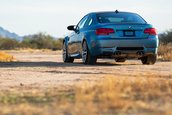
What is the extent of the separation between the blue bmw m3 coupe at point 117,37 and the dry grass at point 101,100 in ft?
22.7

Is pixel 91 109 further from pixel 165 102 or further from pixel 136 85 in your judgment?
pixel 136 85

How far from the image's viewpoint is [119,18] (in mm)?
16156

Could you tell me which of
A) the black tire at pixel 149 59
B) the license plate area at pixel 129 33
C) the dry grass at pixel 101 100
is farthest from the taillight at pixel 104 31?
the dry grass at pixel 101 100

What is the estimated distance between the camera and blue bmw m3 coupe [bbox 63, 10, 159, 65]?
1534cm

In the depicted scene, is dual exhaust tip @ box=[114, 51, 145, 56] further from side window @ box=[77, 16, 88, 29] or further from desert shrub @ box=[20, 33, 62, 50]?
desert shrub @ box=[20, 33, 62, 50]

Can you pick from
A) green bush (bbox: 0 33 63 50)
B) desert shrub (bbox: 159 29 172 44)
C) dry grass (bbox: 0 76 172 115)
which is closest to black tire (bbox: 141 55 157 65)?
dry grass (bbox: 0 76 172 115)

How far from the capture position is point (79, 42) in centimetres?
1706

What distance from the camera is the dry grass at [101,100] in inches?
241

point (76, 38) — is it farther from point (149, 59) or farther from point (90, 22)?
point (149, 59)

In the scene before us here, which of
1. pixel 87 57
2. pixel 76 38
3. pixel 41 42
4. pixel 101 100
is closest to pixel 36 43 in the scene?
pixel 41 42

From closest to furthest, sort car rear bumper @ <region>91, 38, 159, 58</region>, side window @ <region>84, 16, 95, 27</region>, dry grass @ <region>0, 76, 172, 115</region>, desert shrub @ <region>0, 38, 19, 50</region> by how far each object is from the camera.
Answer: dry grass @ <region>0, 76, 172, 115</region> < car rear bumper @ <region>91, 38, 159, 58</region> < side window @ <region>84, 16, 95, 27</region> < desert shrub @ <region>0, 38, 19, 50</region>

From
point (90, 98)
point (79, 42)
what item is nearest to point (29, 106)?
point (90, 98)

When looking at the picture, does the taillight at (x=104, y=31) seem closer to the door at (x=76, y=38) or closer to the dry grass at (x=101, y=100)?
the door at (x=76, y=38)

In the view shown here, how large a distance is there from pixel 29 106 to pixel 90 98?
0.73 metres
